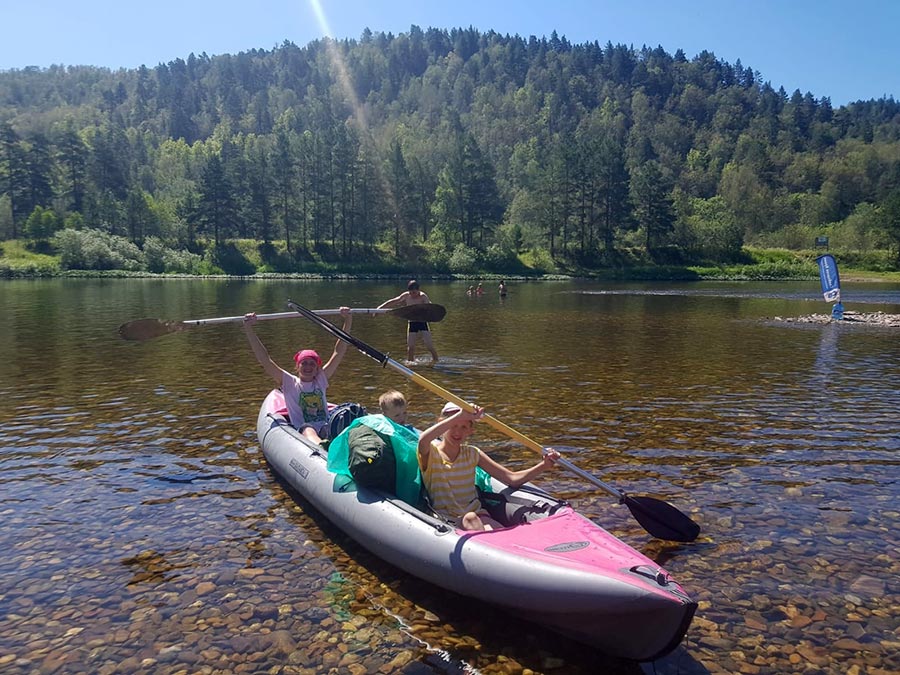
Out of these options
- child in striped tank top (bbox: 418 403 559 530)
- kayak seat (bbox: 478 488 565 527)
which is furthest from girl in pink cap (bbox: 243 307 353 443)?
kayak seat (bbox: 478 488 565 527)

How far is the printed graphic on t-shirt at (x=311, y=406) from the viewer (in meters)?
10.2

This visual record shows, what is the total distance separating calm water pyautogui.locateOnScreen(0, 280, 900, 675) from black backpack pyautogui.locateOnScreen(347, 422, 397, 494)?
845 mm

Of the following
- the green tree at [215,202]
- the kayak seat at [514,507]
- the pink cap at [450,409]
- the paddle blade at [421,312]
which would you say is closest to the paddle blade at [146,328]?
the paddle blade at [421,312]

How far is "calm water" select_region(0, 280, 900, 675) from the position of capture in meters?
5.56

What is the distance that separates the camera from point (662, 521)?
7.22 m

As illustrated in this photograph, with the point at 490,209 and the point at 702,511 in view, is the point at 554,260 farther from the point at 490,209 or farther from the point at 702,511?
the point at 702,511

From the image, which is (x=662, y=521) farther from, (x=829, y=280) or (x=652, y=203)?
(x=652, y=203)

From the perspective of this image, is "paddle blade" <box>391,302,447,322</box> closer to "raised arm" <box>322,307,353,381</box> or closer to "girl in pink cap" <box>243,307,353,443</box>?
"raised arm" <box>322,307,353,381</box>

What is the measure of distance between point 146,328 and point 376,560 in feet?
22.5

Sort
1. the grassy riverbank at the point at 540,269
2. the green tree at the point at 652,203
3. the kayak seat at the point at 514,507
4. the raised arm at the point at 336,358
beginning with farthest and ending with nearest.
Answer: the green tree at the point at 652,203 < the grassy riverbank at the point at 540,269 < the raised arm at the point at 336,358 < the kayak seat at the point at 514,507

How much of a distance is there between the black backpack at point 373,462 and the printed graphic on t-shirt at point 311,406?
3.05 meters

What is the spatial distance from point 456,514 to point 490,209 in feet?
294

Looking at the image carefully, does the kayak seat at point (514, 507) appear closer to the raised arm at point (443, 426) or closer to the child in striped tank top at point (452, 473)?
the child in striped tank top at point (452, 473)

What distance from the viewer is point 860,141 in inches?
6801
